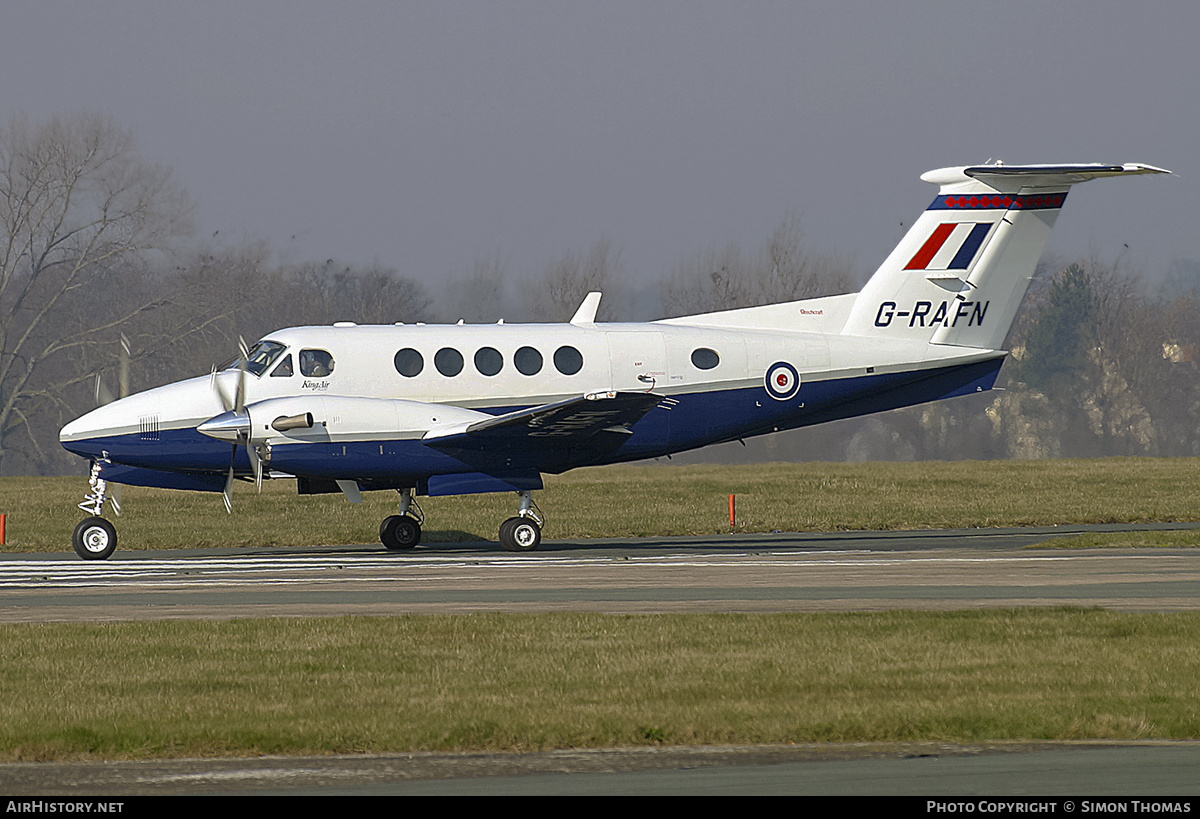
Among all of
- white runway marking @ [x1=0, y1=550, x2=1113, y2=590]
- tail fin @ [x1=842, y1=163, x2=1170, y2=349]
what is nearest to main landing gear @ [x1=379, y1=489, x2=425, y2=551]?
white runway marking @ [x1=0, y1=550, x2=1113, y2=590]

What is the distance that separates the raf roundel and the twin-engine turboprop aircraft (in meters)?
0.03

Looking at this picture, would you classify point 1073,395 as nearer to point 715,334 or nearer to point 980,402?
point 980,402

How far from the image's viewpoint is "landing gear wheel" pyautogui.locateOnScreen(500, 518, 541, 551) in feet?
78.4

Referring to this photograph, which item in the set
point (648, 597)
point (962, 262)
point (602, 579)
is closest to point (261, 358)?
point (602, 579)

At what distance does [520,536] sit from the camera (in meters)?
23.9

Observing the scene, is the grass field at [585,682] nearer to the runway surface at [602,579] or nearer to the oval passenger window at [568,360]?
the runway surface at [602,579]

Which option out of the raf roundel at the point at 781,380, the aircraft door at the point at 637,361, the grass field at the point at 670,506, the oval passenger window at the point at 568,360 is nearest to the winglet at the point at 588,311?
the aircraft door at the point at 637,361

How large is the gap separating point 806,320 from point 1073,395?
201ft

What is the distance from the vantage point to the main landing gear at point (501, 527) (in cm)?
2394

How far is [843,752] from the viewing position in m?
8.40

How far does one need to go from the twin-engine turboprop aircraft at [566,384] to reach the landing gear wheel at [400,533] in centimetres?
3

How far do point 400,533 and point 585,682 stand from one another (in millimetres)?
14881

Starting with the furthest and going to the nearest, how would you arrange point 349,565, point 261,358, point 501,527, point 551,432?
point 501,527
point 261,358
point 551,432
point 349,565

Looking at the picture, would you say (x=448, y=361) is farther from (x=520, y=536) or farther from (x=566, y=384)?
(x=520, y=536)
